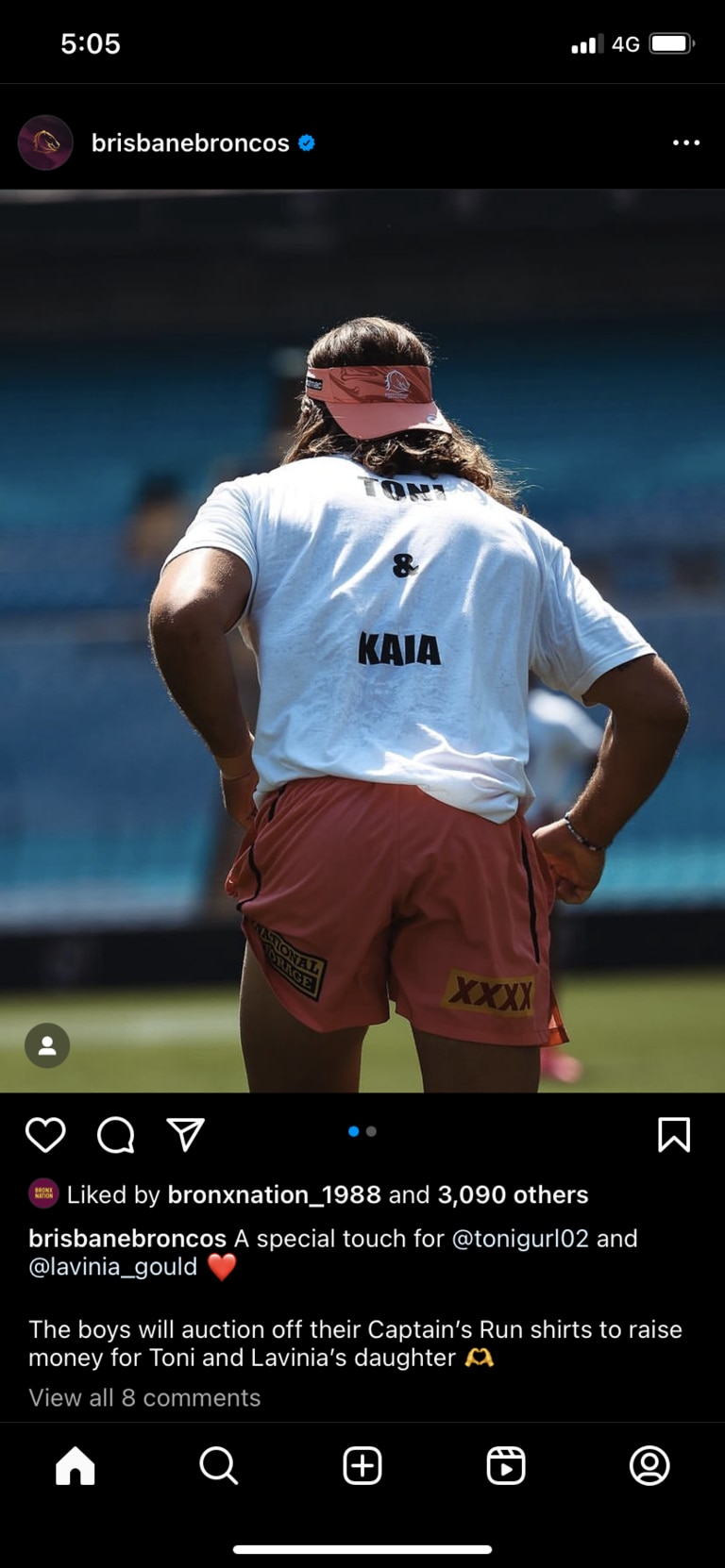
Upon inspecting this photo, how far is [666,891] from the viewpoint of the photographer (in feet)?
48.5

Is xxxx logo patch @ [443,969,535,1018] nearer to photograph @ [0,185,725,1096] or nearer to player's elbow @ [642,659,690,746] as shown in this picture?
photograph @ [0,185,725,1096]

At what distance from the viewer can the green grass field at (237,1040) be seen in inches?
310

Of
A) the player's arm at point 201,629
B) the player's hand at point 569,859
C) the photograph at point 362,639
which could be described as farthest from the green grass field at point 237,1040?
the player's arm at point 201,629

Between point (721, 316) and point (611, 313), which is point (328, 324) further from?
point (721, 316)

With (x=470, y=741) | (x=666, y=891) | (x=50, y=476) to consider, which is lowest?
(x=666, y=891)

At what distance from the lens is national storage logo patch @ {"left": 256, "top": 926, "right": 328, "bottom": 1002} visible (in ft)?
8.64

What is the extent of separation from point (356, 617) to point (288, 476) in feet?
1.01
